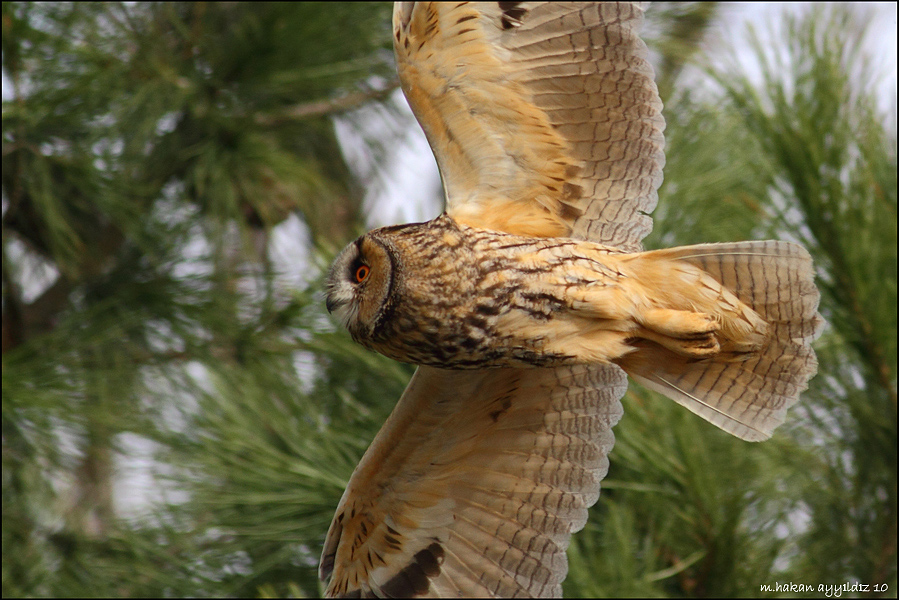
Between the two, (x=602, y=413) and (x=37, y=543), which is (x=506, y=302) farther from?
(x=37, y=543)

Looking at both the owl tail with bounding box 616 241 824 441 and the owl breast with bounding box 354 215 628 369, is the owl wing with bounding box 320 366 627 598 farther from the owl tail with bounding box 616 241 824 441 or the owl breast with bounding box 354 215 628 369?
the owl breast with bounding box 354 215 628 369

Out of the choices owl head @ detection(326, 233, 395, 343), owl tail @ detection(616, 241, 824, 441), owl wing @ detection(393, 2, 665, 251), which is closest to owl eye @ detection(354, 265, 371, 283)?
owl head @ detection(326, 233, 395, 343)

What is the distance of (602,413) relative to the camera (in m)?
2.31

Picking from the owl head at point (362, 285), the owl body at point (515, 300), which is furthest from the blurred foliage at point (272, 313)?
the owl head at point (362, 285)

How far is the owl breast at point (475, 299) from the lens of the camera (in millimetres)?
1948

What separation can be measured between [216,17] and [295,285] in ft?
3.49

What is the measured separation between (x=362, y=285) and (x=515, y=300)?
32 cm

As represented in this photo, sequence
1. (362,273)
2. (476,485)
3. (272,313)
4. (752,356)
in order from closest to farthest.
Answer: (362,273)
(752,356)
(476,485)
(272,313)

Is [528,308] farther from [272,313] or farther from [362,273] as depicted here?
[272,313]

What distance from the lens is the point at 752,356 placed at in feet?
7.14

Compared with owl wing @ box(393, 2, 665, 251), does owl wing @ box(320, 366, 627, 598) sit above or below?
below

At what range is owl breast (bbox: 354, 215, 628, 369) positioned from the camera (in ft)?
6.39

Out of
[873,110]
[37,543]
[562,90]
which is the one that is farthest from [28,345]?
[873,110]

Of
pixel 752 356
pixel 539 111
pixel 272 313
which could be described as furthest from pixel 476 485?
pixel 272 313
